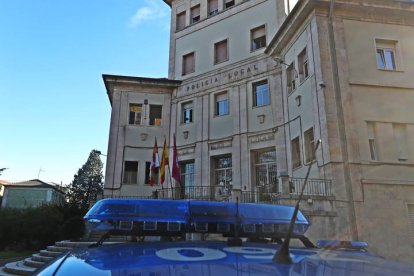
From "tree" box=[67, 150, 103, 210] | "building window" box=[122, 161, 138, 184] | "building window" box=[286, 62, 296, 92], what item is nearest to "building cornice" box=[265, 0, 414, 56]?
"building window" box=[286, 62, 296, 92]

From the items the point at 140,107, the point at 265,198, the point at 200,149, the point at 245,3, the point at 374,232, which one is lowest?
the point at 374,232

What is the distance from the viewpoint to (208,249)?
2260 millimetres

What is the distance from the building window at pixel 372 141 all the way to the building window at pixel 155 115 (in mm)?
13575

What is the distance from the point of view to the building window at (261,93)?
64.9 feet

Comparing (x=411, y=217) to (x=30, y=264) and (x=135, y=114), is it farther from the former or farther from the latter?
(x=135, y=114)

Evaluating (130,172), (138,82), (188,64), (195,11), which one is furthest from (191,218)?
(195,11)

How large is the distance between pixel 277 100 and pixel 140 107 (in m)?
9.88

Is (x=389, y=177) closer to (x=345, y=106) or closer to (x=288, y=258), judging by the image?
(x=345, y=106)

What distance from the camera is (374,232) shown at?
1272cm

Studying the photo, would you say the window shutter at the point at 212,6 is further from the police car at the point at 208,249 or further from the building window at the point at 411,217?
the police car at the point at 208,249

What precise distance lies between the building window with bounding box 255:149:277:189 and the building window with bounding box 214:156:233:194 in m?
1.67

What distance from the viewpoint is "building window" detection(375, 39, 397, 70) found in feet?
51.5

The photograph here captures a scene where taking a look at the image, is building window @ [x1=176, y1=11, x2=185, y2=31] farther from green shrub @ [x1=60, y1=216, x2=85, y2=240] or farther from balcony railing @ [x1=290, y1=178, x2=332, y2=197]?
balcony railing @ [x1=290, y1=178, x2=332, y2=197]

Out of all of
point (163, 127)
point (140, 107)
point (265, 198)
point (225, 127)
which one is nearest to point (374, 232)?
point (265, 198)
